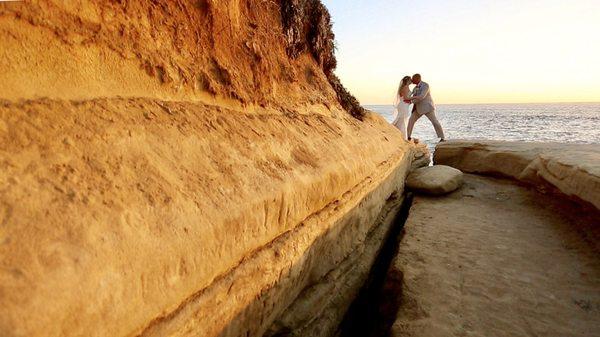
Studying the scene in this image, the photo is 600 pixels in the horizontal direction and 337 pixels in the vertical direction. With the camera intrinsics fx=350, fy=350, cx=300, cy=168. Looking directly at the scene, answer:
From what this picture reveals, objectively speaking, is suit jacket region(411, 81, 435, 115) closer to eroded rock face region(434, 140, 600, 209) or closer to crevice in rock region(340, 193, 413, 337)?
eroded rock face region(434, 140, 600, 209)

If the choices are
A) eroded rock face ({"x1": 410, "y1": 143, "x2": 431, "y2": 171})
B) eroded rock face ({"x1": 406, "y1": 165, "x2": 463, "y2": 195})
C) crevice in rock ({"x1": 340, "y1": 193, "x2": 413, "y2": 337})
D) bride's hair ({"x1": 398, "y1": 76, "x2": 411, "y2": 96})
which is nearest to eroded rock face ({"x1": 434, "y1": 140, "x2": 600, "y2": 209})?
eroded rock face ({"x1": 410, "y1": 143, "x2": 431, "y2": 171})

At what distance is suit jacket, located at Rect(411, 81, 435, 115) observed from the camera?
21.5ft

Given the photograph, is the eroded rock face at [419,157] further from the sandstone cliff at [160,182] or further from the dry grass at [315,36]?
the sandstone cliff at [160,182]

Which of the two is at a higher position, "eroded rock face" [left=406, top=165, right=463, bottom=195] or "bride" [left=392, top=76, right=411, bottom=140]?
"bride" [left=392, top=76, right=411, bottom=140]

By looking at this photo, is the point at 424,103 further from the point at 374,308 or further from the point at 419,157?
the point at 374,308

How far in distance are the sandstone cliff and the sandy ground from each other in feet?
1.91

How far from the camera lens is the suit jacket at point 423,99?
6.55 meters

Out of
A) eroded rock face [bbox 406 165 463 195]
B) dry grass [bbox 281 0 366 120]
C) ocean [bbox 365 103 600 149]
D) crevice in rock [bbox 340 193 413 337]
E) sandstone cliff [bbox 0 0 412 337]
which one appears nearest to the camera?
sandstone cliff [bbox 0 0 412 337]

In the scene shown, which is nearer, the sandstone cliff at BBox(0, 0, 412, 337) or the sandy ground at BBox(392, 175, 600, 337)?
the sandstone cliff at BBox(0, 0, 412, 337)

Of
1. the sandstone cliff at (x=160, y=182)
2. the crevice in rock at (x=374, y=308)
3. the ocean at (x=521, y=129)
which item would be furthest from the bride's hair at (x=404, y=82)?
the ocean at (x=521, y=129)

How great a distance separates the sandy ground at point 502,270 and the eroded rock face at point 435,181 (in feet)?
1.33

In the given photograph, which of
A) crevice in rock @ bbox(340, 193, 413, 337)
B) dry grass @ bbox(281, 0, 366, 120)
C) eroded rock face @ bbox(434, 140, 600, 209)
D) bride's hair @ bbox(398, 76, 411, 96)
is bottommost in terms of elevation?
crevice in rock @ bbox(340, 193, 413, 337)

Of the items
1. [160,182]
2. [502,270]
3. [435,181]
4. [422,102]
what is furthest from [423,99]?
[160,182]

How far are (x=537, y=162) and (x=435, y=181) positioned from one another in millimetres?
1099
